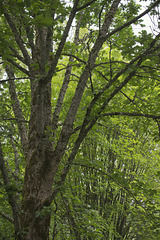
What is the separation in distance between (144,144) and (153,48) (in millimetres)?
4489

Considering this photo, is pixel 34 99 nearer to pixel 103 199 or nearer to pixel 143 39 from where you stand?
pixel 143 39

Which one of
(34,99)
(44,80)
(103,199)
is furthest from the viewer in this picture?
(103,199)

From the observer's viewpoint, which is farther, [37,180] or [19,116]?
[19,116]

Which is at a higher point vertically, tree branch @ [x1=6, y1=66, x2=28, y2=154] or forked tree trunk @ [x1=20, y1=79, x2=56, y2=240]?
tree branch @ [x1=6, y1=66, x2=28, y2=154]

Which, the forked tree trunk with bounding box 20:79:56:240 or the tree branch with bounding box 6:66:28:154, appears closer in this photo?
the forked tree trunk with bounding box 20:79:56:240

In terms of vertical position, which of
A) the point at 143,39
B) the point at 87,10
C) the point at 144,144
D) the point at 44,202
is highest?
the point at 87,10

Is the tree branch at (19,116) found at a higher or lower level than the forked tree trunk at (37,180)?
higher

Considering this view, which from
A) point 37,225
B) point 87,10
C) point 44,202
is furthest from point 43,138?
point 87,10

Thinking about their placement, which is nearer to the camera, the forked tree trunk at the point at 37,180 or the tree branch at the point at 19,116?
the forked tree trunk at the point at 37,180

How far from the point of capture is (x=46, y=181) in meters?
2.77

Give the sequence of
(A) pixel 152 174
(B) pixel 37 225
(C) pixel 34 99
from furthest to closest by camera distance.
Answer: (A) pixel 152 174, (C) pixel 34 99, (B) pixel 37 225

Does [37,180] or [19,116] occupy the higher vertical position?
[19,116]

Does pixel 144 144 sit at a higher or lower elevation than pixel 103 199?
higher

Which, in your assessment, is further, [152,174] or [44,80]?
[152,174]
